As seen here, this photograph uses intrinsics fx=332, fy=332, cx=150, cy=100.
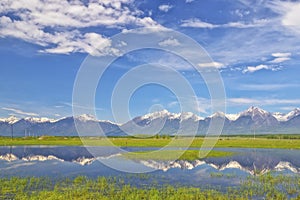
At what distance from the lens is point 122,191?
70.2ft

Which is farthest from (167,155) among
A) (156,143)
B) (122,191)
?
(156,143)

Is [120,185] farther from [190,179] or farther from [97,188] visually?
[190,179]

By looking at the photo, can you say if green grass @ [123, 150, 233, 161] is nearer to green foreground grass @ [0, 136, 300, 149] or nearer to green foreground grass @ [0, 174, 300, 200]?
green foreground grass @ [0, 174, 300, 200]

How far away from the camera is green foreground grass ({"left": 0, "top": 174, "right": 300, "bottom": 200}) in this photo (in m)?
19.8

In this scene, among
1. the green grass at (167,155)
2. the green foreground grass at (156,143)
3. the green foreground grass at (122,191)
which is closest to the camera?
the green foreground grass at (122,191)

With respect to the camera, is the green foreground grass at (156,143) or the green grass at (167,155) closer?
the green grass at (167,155)

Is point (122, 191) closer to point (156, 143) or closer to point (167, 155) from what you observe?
point (167, 155)

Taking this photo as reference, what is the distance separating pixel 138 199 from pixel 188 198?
3.04m

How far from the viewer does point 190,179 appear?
92.3 ft

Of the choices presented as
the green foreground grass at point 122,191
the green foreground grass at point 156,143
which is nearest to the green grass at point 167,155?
the green foreground grass at point 122,191

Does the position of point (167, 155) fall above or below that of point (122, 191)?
below

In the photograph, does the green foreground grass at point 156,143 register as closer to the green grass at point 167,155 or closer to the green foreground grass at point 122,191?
the green grass at point 167,155

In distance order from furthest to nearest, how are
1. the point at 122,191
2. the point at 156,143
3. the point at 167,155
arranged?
the point at 156,143
the point at 167,155
the point at 122,191

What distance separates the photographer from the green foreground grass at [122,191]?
1980 cm
